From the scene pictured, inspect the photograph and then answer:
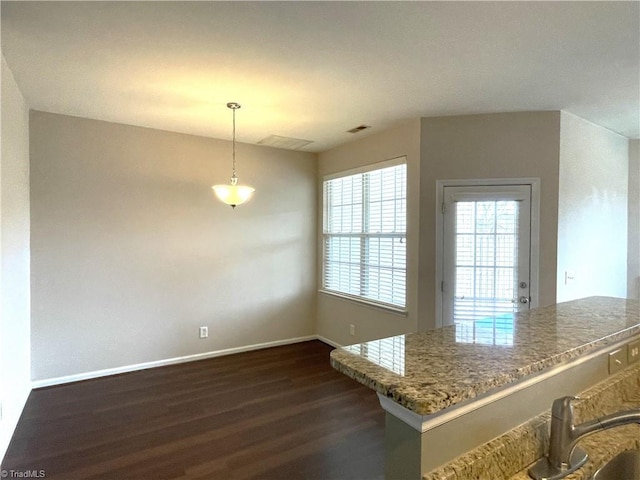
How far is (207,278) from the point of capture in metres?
4.13

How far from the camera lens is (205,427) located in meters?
2.66

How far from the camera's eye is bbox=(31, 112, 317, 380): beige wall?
3.36 m

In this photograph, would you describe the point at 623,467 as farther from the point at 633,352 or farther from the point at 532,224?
the point at 532,224

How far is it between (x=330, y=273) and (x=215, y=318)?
1592 mm

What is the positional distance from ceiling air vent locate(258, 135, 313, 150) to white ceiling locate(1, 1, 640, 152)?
2.25 feet

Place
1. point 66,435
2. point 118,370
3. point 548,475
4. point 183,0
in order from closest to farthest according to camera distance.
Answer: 1. point 548,475
2. point 183,0
3. point 66,435
4. point 118,370

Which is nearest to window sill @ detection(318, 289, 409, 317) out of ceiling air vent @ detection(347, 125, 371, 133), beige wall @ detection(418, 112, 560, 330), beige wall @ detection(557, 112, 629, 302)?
beige wall @ detection(418, 112, 560, 330)

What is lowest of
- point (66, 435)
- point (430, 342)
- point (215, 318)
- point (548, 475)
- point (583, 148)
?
point (66, 435)

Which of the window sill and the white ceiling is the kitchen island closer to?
the white ceiling

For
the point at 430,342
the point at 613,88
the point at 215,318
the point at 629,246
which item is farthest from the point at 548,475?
the point at 629,246

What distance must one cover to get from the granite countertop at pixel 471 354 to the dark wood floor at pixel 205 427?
1479mm

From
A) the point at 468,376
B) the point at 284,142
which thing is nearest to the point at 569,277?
the point at 468,376

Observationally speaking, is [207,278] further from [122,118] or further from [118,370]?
[122,118]

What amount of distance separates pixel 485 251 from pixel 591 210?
1.27 m
